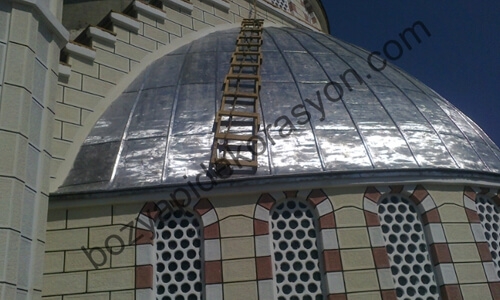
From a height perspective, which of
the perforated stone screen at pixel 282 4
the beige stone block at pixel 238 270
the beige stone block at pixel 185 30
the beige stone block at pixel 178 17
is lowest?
the beige stone block at pixel 238 270

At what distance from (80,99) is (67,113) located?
0.49m

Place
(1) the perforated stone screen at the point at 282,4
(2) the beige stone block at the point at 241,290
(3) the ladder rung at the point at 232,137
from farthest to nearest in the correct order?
1. (1) the perforated stone screen at the point at 282,4
2. (3) the ladder rung at the point at 232,137
3. (2) the beige stone block at the point at 241,290

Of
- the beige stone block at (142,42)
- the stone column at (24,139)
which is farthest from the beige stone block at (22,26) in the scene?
the beige stone block at (142,42)

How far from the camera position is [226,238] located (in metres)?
8.51

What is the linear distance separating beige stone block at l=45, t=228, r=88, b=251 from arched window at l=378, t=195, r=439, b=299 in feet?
17.4

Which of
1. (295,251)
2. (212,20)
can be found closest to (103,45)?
(212,20)

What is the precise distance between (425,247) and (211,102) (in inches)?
197

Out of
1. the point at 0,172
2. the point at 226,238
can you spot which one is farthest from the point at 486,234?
the point at 0,172

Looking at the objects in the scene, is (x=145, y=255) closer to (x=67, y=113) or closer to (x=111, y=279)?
(x=111, y=279)

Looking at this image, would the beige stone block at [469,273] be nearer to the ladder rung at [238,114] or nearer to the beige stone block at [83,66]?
the ladder rung at [238,114]

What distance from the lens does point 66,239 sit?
859cm

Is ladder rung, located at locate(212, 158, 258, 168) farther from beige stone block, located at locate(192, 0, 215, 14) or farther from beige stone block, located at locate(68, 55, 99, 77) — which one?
beige stone block, located at locate(192, 0, 215, 14)

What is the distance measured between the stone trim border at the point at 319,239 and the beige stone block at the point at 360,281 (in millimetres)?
102

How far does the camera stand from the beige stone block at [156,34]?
1239 cm
